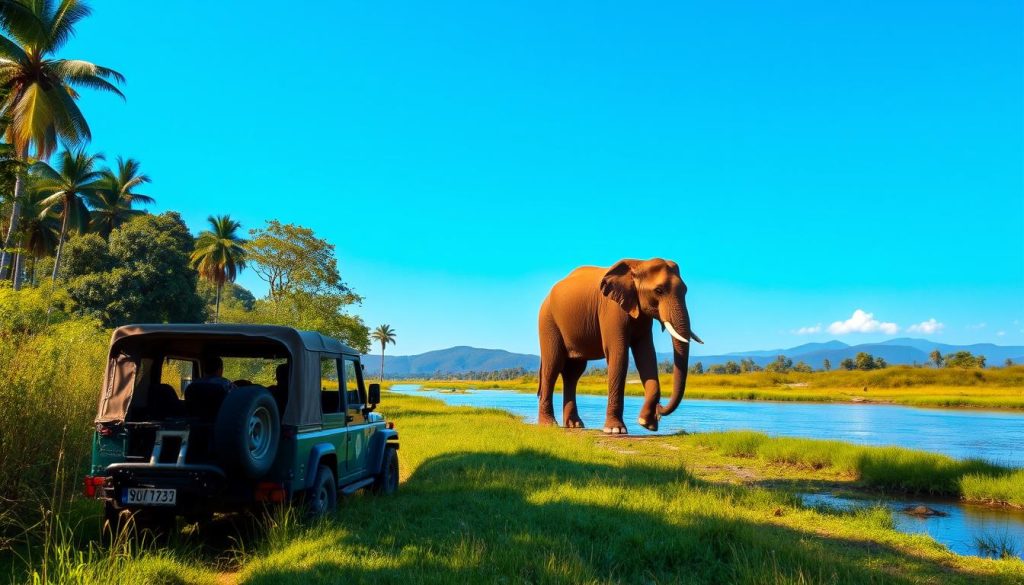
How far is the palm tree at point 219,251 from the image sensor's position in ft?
185

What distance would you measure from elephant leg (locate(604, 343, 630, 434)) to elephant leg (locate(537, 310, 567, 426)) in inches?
110

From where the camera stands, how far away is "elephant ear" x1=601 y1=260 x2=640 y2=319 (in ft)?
66.5

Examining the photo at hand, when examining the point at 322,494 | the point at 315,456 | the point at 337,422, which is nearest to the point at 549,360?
the point at 337,422

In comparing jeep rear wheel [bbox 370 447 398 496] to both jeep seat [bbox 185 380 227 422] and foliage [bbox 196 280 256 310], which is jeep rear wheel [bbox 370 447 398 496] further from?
foliage [bbox 196 280 256 310]

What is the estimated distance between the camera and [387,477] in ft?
32.6

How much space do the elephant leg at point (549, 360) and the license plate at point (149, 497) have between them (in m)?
18.1

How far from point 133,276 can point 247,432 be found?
38.4m

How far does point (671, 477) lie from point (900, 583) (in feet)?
19.6

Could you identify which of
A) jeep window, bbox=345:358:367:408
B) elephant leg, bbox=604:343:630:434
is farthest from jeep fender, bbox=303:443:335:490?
elephant leg, bbox=604:343:630:434

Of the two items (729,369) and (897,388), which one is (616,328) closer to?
(897,388)

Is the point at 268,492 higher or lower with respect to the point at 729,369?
lower

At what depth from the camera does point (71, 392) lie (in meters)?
9.64

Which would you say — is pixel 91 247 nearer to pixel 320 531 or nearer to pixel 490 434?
pixel 490 434

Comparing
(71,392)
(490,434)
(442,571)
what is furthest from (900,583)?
(490,434)
